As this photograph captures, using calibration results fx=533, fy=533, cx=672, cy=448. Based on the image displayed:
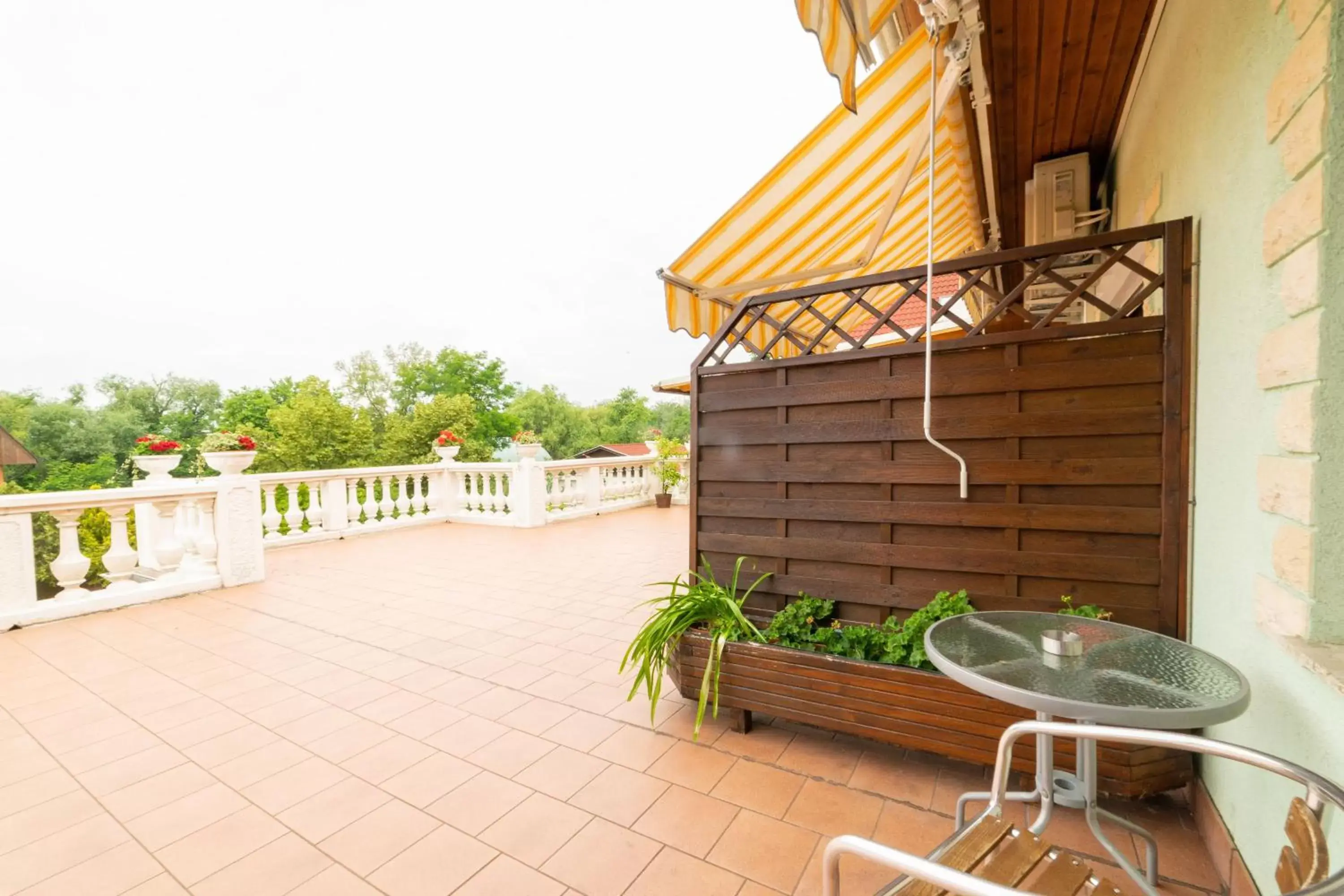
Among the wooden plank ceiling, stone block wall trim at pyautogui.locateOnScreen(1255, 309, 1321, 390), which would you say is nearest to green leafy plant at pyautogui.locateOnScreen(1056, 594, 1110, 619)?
stone block wall trim at pyautogui.locateOnScreen(1255, 309, 1321, 390)

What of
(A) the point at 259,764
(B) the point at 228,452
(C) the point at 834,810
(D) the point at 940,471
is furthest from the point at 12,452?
(D) the point at 940,471

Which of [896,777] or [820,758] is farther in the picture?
[820,758]

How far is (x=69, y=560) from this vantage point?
450cm

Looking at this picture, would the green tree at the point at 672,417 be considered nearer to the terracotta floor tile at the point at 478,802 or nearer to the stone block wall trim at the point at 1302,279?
the terracotta floor tile at the point at 478,802

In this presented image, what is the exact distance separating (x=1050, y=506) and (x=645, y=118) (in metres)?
32.2

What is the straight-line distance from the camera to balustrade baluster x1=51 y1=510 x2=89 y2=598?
4.42 meters

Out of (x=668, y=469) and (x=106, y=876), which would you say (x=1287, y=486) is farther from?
(x=668, y=469)

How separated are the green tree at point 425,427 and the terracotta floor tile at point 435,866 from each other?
31.0 metres

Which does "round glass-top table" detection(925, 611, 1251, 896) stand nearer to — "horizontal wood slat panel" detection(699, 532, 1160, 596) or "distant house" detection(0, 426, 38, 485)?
"horizontal wood slat panel" detection(699, 532, 1160, 596)

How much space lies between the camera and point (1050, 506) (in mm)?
2176

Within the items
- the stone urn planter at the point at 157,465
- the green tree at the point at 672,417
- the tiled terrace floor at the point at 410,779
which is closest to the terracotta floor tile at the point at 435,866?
the tiled terrace floor at the point at 410,779

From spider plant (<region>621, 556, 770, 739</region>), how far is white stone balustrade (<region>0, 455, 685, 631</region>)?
4.58 metres

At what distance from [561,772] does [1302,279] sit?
278 centimetres

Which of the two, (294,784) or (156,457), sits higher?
(156,457)
